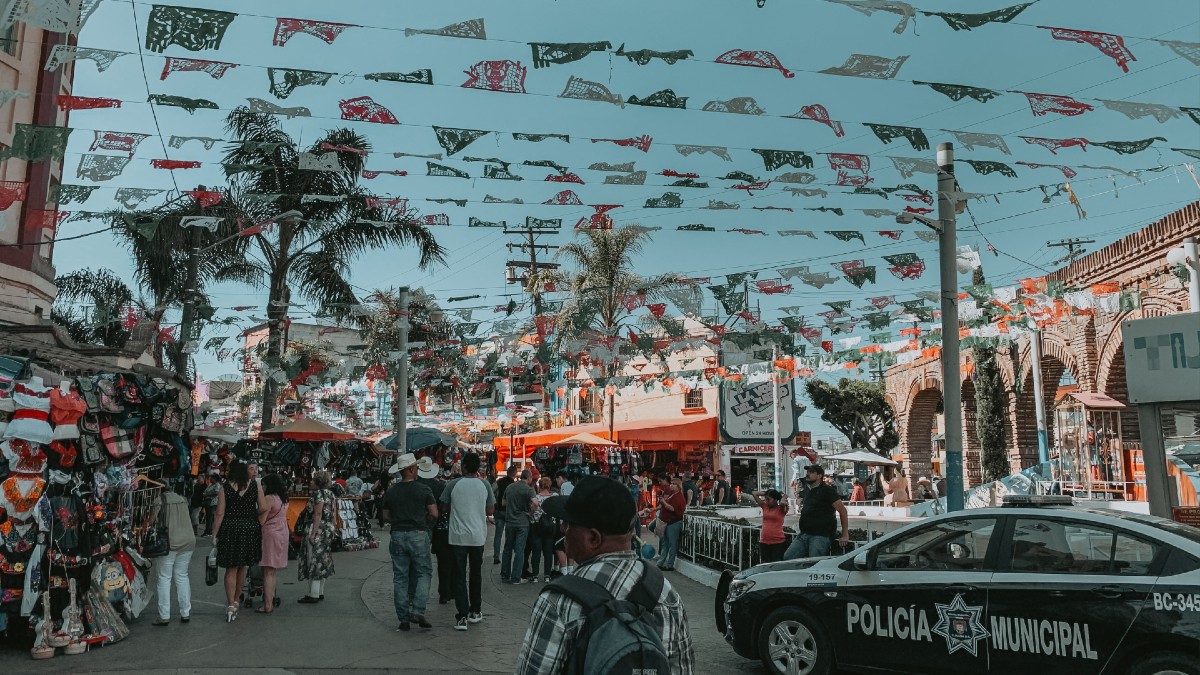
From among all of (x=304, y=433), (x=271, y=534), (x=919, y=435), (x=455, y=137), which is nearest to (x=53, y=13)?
(x=455, y=137)

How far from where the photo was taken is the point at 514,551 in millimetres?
12703

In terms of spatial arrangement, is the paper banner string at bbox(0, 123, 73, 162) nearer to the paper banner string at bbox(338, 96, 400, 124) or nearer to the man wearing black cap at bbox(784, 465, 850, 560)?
the paper banner string at bbox(338, 96, 400, 124)

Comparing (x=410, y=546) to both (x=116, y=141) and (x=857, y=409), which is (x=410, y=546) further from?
(x=857, y=409)

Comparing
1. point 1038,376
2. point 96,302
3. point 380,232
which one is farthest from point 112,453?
point 1038,376

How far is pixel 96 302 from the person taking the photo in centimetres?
2469

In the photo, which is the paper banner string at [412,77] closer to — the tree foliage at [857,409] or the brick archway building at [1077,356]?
the brick archway building at [1077,356]

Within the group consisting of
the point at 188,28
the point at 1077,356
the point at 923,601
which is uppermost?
the point at 188,28

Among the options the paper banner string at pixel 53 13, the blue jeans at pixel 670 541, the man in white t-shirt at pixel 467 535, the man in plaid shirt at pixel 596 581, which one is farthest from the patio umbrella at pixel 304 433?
the man in plaid shirt at pixel 596 581

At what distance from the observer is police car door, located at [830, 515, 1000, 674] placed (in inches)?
251

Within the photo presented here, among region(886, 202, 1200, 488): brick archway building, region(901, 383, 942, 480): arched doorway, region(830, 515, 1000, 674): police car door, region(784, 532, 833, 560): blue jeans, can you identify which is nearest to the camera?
region(830, 515, 1000, 674): police car door

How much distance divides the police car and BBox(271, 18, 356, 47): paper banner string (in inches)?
238

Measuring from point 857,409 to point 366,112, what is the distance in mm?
48485

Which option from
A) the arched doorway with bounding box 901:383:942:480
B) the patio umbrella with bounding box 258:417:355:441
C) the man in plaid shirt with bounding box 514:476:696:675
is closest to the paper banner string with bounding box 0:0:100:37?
the man in plaid shirt with bounding box 514:476:696:675

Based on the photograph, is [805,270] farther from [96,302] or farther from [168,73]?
[96,302]
